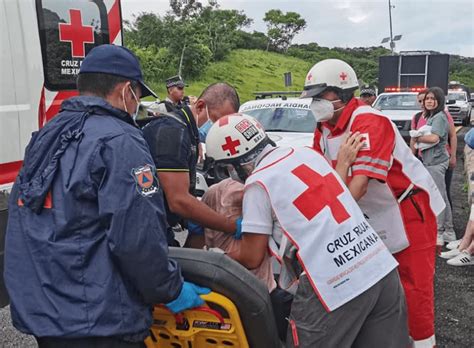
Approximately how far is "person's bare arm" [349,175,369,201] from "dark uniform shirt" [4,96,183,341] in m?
1.16

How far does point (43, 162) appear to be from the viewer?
5.86 ft

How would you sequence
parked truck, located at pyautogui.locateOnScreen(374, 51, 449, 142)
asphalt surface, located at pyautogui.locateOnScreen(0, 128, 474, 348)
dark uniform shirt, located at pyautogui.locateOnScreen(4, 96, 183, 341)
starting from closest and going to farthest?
dark uniform shirt, located at pyautogui.locateOnScreen(4, 96, 183, 341) < asphalt surface, located at pyautogui.locateOnScreen(0, 128, 474, 348) < parked truck, located at pyautogui.locateOnScreen(374, 51, 449, 142)

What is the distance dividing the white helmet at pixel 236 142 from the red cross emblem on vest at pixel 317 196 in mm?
288

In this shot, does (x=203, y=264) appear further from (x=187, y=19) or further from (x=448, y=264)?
(x=187, y=19)


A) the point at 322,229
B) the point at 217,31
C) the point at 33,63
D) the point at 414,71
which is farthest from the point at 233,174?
the point at 217,31

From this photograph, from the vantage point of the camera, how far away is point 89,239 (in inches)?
66.4

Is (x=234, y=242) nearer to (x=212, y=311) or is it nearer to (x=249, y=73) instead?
(x=212, y=311)

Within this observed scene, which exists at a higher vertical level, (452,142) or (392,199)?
(392,199)

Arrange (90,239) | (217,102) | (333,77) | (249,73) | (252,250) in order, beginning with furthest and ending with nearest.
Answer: (249,73)
(217,102)
(333,77)
(252,250)
(90,239)

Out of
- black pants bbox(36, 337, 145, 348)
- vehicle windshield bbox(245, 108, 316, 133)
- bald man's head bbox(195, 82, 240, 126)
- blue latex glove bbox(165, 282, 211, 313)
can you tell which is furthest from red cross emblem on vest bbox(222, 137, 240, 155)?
vehicle windshield bbox(245, 108, 316, 133)

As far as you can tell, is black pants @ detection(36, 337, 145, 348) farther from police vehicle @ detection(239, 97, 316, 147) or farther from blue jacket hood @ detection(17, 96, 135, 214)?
police vehicle @ detection(239, 97, 316, 147)

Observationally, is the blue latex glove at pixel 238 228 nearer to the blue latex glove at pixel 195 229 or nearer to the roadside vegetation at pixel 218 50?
the blue latex glove at pixel 195 229

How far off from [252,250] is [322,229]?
1.18 feet

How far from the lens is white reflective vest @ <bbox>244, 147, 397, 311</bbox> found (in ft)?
6.53
